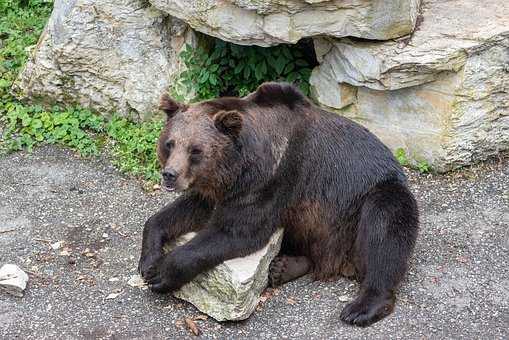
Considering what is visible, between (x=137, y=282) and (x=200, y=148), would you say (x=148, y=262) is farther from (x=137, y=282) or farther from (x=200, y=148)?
(x=200, y=148)

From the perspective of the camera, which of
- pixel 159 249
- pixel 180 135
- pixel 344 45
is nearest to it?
pixel 180 135

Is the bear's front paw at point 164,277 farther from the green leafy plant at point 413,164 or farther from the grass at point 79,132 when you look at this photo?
the green leafy plant at point 413,164

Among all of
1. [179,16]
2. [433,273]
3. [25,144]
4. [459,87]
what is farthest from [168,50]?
[433,273]

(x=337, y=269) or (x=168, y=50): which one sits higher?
(x=168, y=50)

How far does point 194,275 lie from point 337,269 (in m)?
1.03

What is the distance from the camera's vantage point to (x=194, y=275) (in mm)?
5508

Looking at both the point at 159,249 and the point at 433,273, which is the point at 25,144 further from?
the point at 433,273

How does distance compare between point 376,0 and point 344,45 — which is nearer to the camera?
point 376,0

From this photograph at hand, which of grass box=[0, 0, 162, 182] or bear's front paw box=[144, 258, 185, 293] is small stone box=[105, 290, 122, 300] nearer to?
bear's front paw box=[144, 258, 185, 293]

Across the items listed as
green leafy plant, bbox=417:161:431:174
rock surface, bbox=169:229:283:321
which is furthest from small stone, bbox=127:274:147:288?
green leafy plant, bbox=417:161:431:174

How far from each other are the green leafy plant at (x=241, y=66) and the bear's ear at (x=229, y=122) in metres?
2.35

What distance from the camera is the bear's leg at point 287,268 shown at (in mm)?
5848

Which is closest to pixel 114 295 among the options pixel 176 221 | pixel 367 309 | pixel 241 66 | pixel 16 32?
pixel 176 221

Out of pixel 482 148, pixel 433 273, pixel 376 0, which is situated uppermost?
pixel 376 0
